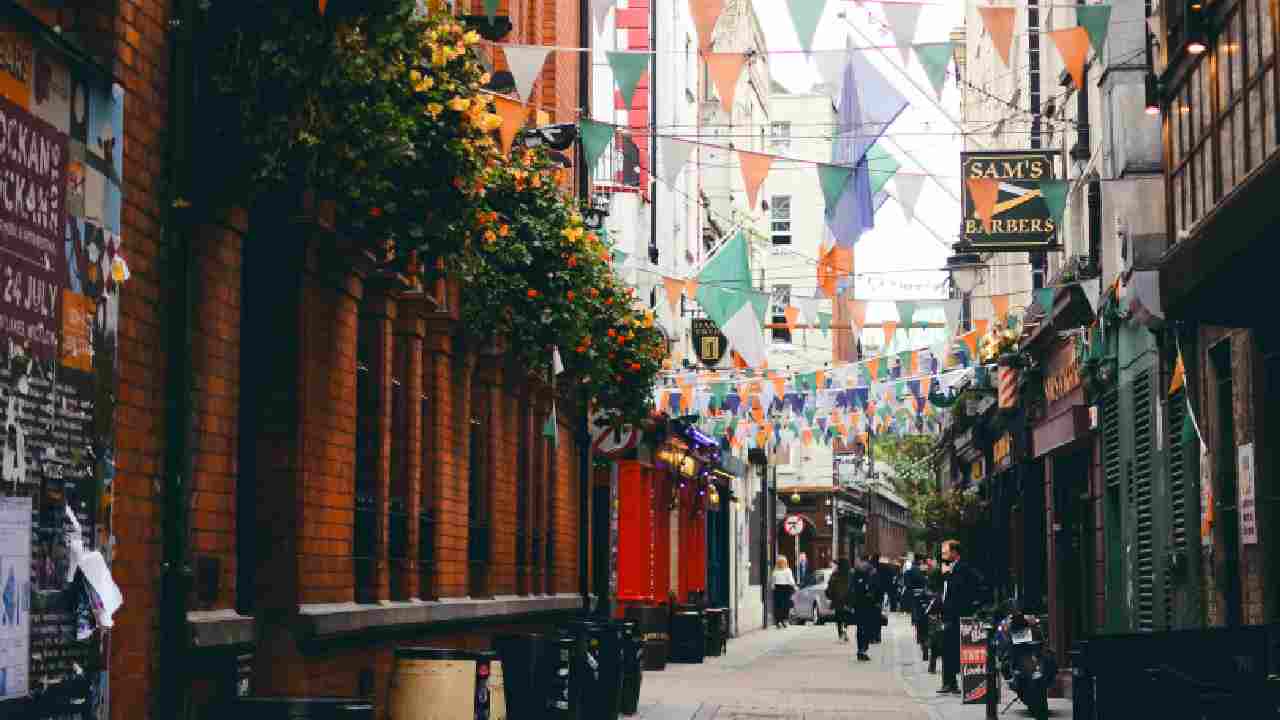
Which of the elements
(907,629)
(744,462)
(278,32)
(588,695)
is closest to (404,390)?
(588,695)

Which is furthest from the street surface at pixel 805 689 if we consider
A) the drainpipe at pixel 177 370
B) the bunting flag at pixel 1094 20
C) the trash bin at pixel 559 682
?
the drainpipe at pixel 177 370

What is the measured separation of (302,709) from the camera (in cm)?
882

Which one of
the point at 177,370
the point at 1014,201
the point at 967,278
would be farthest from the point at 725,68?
the point at 967,278

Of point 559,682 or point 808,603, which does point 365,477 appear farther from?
point 808,603

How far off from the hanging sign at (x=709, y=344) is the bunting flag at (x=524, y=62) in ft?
76.4

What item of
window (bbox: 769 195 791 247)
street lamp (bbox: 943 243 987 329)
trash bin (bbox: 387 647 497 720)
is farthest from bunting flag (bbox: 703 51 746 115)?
window (bbox: 769 195 791 247)

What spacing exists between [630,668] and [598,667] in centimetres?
213

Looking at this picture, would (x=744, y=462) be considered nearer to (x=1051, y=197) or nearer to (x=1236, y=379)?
(x=1051, y=197)

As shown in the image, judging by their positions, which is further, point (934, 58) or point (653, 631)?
point (653, 631)

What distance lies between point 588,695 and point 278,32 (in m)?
9.58

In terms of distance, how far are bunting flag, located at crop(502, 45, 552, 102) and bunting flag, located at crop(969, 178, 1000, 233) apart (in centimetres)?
863

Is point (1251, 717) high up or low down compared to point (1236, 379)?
down

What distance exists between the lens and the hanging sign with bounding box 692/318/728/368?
1534 inches

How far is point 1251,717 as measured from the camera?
929 cm
